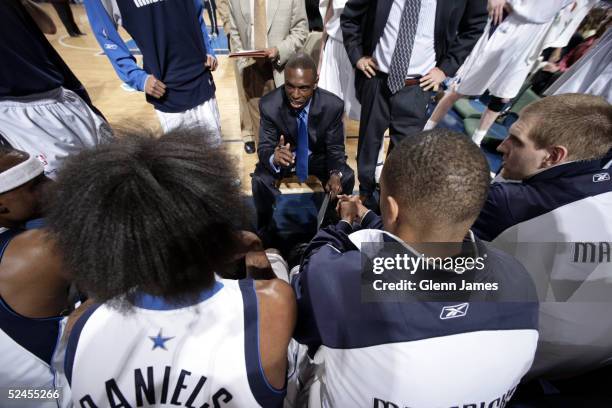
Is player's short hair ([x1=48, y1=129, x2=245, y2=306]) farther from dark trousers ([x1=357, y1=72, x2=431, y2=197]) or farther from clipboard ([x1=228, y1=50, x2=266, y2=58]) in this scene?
clipboard ([x1=228, y1=50, x2=266, y2=58])

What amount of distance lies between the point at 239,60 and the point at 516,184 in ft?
8.56

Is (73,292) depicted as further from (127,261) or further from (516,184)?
(516,184)

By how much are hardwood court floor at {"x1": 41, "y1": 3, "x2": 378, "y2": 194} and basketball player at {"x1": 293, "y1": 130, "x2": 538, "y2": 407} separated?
2.10 meters

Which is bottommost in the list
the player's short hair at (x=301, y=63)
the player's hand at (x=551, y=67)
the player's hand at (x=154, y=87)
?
the player's hand at (x=551, y=67)

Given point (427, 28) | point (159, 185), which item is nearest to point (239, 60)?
point (427, 28)

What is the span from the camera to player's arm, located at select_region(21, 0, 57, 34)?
5.41 ft

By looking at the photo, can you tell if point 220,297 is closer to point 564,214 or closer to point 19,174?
point 19,174

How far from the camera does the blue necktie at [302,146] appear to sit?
236 cm

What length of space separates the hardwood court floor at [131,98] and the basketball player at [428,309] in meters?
2.10

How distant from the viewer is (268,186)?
2.29 meters

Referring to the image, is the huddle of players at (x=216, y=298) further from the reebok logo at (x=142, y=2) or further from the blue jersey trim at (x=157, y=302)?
the reebok logo at (x=142, y=2)

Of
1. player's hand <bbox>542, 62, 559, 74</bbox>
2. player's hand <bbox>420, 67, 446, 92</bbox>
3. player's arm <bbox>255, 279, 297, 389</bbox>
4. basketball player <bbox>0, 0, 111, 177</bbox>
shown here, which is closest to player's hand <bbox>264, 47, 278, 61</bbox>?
player's hand <bbox>420, 67, 446, 92</bbox>

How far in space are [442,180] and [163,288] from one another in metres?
0.77

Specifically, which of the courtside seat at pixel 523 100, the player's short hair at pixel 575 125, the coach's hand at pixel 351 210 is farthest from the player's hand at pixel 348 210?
the courtside seat at pixel 523 100
